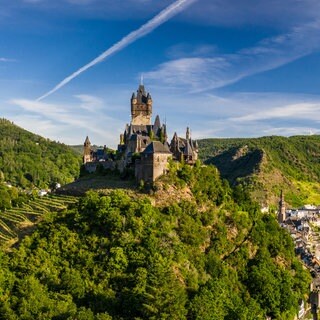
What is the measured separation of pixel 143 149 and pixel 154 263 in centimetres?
1875

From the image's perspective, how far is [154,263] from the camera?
5138 cm

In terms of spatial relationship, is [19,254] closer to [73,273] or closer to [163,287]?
[73,273]

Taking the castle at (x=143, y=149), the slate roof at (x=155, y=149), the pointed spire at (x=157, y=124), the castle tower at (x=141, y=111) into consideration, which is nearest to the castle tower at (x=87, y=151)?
the castle at (x=143, y=149)

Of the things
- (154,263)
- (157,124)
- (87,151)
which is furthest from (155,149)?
(87,151)

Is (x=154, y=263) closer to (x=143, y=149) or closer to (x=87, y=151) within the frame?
(x=143, y=149)

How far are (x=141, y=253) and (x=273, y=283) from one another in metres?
18.5

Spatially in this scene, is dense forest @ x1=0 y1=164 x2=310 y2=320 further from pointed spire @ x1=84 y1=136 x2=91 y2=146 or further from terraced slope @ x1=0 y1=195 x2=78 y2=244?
pointed spire @ x1=84 y1=136 x2=91 y2=146

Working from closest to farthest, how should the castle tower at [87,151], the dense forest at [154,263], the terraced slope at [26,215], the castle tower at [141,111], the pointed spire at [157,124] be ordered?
the dense forest at [154,263] < the terraced slope at [26,215] < the pointed spire at [157,124] < the castle tower at [141,111] < the castle tower at [87,151]

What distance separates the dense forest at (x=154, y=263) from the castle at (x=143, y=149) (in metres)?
2.46

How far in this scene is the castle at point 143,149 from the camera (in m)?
60.9

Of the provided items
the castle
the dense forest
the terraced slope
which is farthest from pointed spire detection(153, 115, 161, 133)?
the terraced slope

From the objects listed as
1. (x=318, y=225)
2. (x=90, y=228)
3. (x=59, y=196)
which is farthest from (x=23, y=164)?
(x=90, y=228)

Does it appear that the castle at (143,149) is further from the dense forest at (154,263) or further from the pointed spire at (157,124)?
the dense forest at (154,263)

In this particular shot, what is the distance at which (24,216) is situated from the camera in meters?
64.5
